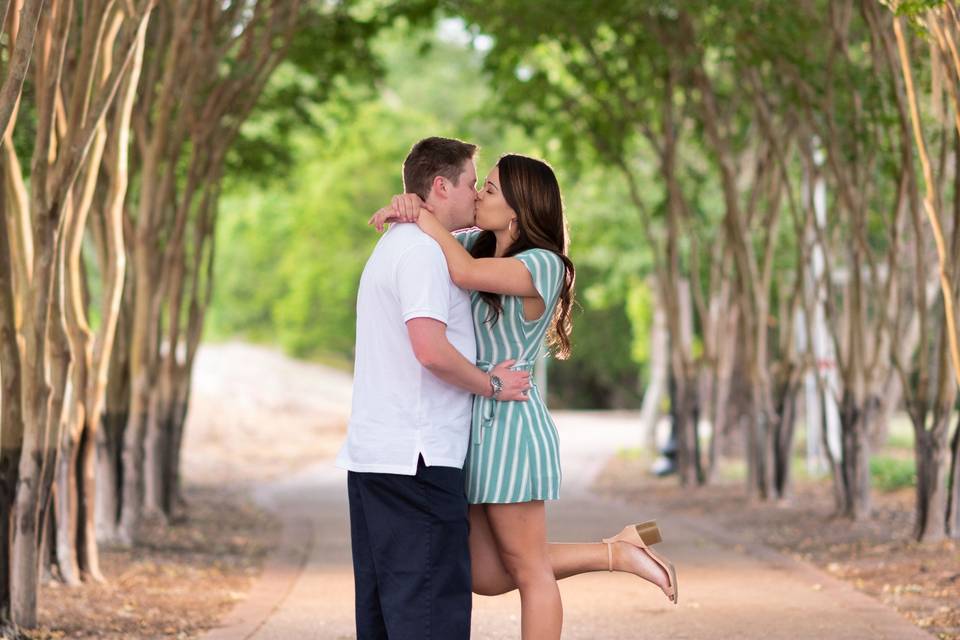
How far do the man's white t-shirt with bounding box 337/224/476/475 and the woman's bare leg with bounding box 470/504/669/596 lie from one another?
0.51 metres

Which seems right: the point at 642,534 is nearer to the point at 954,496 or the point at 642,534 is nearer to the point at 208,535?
the point at 954,496

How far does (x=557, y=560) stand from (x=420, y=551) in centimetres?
86

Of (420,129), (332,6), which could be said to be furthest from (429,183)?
(420,129)

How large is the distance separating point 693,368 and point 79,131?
1137 cm

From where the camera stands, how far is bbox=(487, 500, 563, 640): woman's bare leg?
5.38m

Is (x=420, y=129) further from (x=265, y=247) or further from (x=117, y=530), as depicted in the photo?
(x=117, y=530)

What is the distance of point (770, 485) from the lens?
51.3ft

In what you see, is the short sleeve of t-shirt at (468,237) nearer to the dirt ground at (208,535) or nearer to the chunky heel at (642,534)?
the chunky heel at (642,534)

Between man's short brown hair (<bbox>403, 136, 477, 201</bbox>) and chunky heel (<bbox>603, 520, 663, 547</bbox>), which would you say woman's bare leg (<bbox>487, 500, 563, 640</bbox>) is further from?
man's short brown hair (<bbox>403, 136, 477, 201</bbox>)

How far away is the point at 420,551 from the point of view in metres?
5.00

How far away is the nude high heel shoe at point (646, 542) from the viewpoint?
584 cm

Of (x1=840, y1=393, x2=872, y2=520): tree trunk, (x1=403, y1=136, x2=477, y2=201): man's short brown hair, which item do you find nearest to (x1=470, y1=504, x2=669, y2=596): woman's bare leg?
(x1=403, y1=136, x2=477, y2=201): man's short brown hair

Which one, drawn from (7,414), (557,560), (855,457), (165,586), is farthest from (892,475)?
(557,560)

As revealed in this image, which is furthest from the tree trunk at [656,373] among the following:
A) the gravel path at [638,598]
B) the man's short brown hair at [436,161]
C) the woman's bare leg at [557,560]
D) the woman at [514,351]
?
the man's short brown hair at [436,161]
